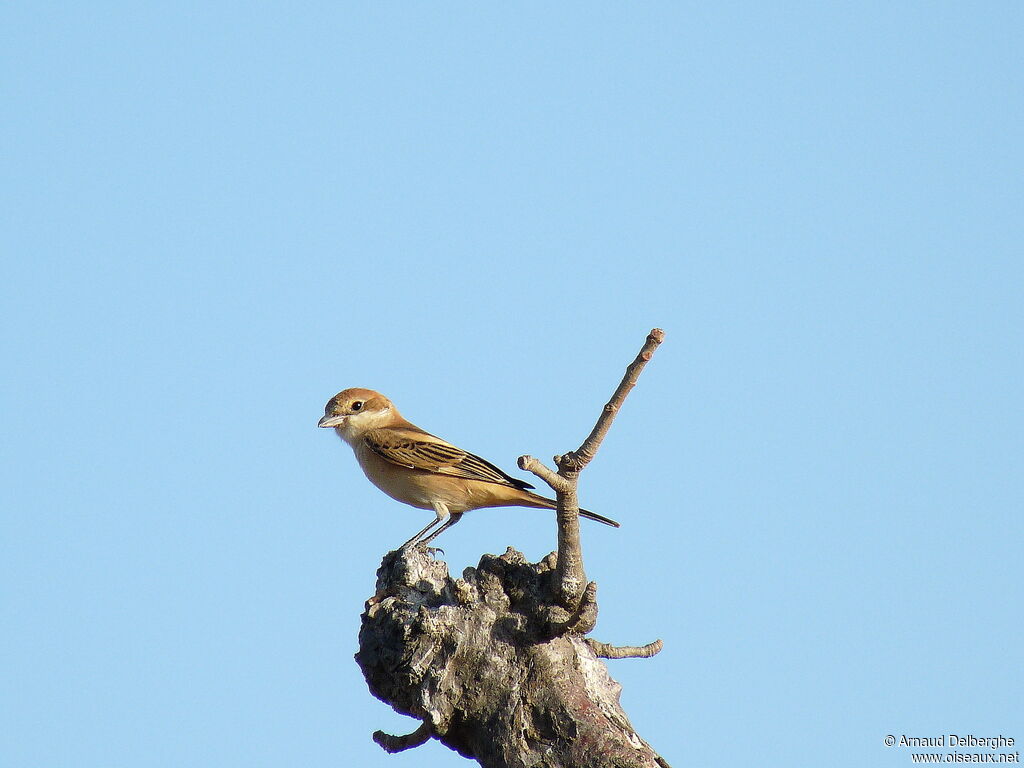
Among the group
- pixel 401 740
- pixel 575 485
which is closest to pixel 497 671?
pixel 401 740

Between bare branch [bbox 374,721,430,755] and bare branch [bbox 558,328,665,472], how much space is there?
2.47m

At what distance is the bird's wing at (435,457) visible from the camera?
38.3ft

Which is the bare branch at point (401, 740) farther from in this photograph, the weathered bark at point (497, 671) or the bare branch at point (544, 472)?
the bare branch at point (544, 472)

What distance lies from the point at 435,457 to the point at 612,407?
5.92 metres

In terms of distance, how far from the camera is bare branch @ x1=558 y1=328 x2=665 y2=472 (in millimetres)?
6000

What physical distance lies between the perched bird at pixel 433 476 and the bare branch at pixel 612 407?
209 inches

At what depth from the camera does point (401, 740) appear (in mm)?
7770

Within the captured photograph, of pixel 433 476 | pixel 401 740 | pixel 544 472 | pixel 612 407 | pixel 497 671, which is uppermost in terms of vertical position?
pixel 433 476

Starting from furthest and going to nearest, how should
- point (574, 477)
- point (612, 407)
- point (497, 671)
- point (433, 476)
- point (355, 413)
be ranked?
point (355, 413) < point (433, 476) < point (497, 671) < point (574, 477) < point (612, 407)

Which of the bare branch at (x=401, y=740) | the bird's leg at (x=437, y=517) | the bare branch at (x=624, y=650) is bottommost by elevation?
the bare branch at (x=401, y=740)

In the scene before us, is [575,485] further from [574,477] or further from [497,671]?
[497,671]

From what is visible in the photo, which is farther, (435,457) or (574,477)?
(435,457)

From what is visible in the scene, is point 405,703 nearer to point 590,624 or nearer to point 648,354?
point 590,624

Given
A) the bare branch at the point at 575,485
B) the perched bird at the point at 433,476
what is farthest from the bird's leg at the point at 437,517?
the bare branch at the point at 575,485
